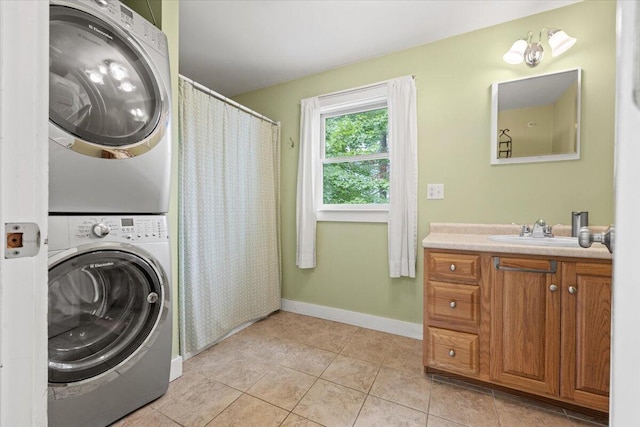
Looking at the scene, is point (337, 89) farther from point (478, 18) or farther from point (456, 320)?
point (456, 320)

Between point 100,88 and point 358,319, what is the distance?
7.58ft

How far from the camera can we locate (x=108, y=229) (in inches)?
44.9

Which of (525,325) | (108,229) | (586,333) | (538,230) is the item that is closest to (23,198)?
(108,229)

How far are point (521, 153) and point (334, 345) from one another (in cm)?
192

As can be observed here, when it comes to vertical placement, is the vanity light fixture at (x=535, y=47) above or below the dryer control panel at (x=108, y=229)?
above

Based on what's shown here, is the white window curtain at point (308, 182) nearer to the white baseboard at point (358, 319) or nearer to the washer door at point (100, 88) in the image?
the white baseboard at point (358, 319)

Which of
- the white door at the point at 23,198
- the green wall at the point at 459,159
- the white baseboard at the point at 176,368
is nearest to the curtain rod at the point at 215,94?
the green wall at the point at 459,159

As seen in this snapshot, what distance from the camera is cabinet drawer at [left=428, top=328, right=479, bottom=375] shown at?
4.89 ft

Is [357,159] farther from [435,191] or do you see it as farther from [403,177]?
Result: [435,191]

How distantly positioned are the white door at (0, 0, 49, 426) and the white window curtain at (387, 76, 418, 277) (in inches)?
80.3

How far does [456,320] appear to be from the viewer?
153cm

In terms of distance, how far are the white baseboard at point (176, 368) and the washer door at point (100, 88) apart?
48.1 inches

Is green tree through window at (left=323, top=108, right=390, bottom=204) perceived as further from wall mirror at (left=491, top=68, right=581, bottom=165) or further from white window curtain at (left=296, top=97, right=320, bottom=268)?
wall mirror at (left=491, top=68, right=581, bottom=165)

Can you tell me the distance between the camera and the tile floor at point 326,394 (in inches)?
51.8
